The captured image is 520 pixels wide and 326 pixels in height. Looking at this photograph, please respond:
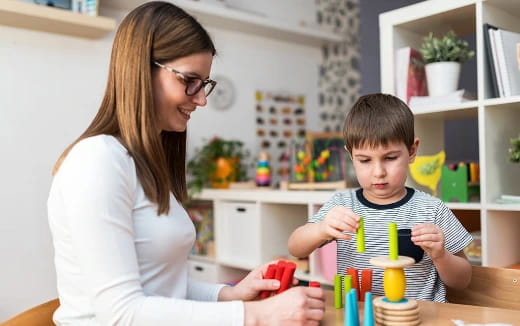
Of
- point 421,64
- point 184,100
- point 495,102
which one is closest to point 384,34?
point 421,64

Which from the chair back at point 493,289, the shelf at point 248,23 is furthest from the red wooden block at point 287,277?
the shelf at point 248,23

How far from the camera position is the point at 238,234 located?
9.49 ft

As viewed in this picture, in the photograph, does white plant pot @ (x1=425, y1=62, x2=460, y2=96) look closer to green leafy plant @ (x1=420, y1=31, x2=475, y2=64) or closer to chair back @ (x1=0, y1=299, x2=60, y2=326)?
green leafy plant @ (x1=420, y1=31, x2=475, y2=64)

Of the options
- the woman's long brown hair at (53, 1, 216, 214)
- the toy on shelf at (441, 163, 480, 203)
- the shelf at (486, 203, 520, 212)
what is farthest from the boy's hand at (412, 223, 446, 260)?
the toy on shelf at (441, 163, 480, 203)

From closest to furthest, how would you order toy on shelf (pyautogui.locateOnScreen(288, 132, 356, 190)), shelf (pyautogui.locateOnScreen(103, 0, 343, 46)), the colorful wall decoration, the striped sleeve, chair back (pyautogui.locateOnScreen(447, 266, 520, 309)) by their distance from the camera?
chair back (pyautogui.locateOnScreen(447, 266, 520, 309)) < the striped sleeve < toy on shelf (pyautogui.locateOnScreen(288, 132, 356, 190)) < shelf (pyautogui.locateOnScreen(103, 0, 343, 46)) < the colorful wall decoration

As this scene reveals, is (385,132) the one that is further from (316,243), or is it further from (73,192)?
(73,192)

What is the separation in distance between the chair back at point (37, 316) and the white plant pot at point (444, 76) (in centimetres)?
155

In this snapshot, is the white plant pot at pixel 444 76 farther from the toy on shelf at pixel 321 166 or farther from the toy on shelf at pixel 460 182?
the toy on shelf at pixel 321 166

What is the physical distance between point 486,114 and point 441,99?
7.7 inches

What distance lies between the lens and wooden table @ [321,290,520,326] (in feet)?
2.93

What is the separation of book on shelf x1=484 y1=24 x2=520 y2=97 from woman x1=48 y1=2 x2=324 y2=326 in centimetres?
119

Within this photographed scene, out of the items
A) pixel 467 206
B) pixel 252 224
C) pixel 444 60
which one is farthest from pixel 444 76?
pixel 252 224

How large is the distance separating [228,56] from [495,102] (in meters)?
1.98

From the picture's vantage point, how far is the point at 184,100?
3.45 feet
